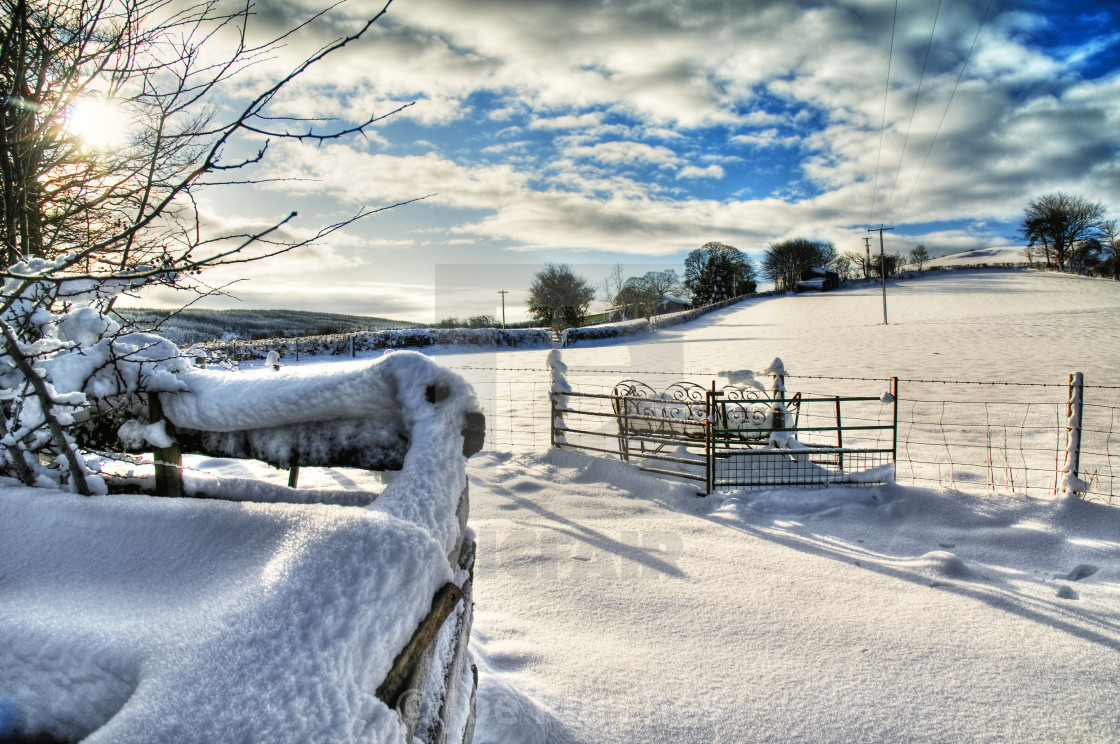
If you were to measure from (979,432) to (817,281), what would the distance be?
52573 mm

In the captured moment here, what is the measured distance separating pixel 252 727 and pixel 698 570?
14.5 feet

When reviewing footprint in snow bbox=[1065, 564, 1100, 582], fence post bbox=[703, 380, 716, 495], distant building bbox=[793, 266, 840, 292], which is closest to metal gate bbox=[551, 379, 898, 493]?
fence post bbox=[703, 380, 716, 495]

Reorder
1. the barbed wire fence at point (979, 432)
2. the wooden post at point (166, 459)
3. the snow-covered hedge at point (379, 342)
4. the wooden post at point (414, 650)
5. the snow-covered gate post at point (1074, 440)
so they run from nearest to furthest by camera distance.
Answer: the wooden post at point (414, 650) → the wooden post at point (166, 459) → the snow-covered gate post at point (1074, 440) → the barbed wire fence at point (979, 432) → the snow-covered hedge at point (379, 342)

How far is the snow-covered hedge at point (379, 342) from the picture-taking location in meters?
26.3

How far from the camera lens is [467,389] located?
1.72m

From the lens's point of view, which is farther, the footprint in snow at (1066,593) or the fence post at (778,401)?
the fence post at (778,401)

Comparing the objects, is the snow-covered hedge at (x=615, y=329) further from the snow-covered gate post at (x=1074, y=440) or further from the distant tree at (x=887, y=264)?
the distant tree at (x=887, y=264)

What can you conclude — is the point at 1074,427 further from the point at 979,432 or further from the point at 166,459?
the point at 166,459

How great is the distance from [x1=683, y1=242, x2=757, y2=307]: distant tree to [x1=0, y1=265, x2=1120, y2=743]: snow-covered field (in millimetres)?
53701

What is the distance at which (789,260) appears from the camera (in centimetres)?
6619

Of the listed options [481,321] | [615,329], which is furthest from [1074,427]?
[481,321]

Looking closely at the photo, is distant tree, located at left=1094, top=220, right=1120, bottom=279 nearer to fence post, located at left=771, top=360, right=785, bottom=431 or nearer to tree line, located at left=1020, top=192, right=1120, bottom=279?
tree line, located at left=1020, top=192, right=1120, bottom=279

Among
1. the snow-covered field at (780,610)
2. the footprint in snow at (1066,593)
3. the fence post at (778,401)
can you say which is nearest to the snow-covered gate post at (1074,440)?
the snow-covered field at (780,610)

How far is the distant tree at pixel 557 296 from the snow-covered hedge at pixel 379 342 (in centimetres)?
1351
